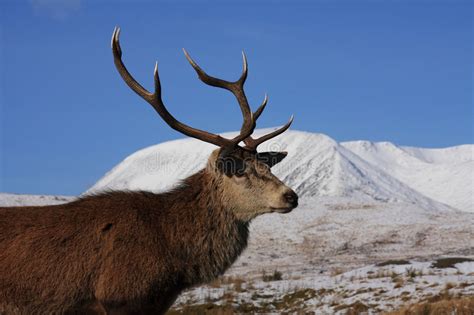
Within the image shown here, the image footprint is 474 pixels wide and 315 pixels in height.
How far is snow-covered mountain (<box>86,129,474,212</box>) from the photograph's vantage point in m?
64.1

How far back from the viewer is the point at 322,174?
68500 millimetres

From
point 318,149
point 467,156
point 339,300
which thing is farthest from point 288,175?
point 467,156

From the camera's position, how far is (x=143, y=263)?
8000 millimetres

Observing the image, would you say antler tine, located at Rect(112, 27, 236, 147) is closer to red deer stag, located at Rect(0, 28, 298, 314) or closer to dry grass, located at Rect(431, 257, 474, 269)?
red deer stag, located at Rect(0, 28, 298, 314)

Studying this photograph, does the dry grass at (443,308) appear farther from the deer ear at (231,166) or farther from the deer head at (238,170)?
the deer ear at (231,166)

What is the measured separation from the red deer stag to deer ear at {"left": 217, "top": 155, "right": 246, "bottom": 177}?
1cm

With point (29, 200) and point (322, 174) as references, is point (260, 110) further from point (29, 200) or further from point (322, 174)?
point (322, 174)

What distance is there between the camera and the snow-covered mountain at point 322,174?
64062mm

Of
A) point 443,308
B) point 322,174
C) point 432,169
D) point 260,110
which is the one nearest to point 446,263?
point 443,308

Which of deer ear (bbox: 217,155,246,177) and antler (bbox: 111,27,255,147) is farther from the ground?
antler (bbox: 111,27,255,147)

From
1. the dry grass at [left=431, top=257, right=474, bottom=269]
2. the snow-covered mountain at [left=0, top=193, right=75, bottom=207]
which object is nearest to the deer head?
the dry grass at [left=431, top=257, right=474, bottom=269]

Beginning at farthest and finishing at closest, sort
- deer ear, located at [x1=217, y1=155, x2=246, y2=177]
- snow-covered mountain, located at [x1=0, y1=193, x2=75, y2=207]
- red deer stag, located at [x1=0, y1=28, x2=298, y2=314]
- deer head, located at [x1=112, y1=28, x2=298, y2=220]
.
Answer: snow-covered mountain, located at [x1=0, y1=193, x2=75, y2=207] → deer ear, located at [x1=217, y1=155, x2=246, y2=177] → deer head, located at [x1=112, y1=28, x2=298, y2=220] → red deer stag, located at [x1=0, y1=28, x2=298, y2=314]

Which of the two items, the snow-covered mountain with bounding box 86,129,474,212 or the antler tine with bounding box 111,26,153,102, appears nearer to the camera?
the antler tine with bounding box 111,26,153,102

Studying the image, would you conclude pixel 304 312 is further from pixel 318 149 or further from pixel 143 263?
pixel 318 149
